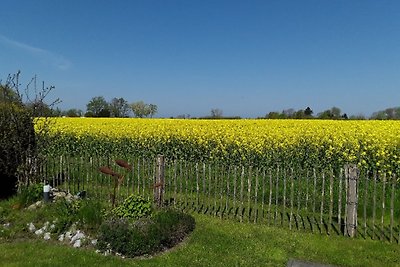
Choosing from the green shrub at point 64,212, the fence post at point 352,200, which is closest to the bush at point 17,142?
the green shrub at point 64,212

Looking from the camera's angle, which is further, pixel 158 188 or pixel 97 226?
pixel 158 188

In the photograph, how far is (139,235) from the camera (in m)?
6.33

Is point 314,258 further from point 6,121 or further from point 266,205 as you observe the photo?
point 6,121

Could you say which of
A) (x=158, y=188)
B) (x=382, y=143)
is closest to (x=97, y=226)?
(x=158, y=188)

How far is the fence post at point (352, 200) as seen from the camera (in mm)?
7184

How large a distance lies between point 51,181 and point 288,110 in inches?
1825

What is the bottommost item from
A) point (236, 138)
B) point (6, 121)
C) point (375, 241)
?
point (375, 241)

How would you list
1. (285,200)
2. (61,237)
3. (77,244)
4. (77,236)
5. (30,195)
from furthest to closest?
(285,200)
(30,195)
(61,237)
(77,236)
(77,244)

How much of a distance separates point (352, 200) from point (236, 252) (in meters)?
2.85

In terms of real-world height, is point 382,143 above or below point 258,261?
above

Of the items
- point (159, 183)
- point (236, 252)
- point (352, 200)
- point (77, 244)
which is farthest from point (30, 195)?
point (352, 200)

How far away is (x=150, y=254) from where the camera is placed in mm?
6277

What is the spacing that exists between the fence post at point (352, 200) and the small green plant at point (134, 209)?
4.29 meters

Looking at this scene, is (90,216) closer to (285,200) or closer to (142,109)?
(285,200)
